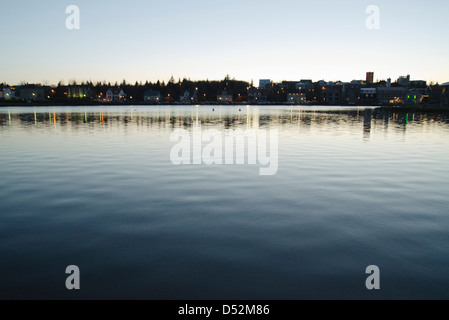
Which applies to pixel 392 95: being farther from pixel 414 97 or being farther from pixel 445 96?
pixel 445 96

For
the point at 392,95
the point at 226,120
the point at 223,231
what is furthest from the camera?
the point at 392,95

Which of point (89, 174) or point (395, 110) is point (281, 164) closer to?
point (89, 174)

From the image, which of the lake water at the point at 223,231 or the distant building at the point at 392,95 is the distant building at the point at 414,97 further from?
the lake water at the point at 223,231

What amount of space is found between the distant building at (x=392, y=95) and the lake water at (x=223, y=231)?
200861mm

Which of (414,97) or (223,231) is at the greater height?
(414,97)

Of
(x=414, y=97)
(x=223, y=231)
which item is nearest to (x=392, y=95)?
(x=414, y=97)

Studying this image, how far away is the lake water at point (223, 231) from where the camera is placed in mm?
6242

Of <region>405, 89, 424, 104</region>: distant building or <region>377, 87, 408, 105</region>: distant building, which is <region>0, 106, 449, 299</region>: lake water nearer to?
<region>405, 89, 424, 104</region>: distant building

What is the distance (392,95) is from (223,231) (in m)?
215

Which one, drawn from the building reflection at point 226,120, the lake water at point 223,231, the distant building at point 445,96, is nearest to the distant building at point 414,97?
the distant building at point 445,96

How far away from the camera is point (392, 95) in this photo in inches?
7697

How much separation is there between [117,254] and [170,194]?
5163mm
